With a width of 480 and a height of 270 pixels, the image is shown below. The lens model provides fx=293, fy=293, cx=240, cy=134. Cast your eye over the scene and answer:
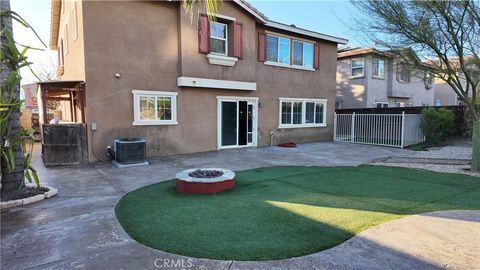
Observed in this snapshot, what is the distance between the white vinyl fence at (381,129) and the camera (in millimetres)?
14344

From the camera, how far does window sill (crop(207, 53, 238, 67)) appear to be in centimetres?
1198

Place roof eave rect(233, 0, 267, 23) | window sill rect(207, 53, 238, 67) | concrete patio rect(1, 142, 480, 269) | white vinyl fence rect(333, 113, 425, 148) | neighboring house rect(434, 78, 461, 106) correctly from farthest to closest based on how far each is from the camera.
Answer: neighboring house rect(434, 78, 461, 106) < white vinyl fence rect(333, 113, 425, 148) < roof eave rect(233, 0, 267, 23) < window sill rect(207, 53, 238, 67) < concrete patio rect(1, 142, 480, 269)

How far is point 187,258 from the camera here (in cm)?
341

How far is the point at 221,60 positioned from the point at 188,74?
1.63 metres

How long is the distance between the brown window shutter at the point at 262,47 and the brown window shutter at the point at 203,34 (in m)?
2.92

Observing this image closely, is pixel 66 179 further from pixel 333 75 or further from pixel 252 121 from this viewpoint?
pixel 333 75

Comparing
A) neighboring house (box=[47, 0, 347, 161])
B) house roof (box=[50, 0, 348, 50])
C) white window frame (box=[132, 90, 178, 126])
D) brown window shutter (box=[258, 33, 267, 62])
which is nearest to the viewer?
neighboring house (box=[47, 0, 347, 161])

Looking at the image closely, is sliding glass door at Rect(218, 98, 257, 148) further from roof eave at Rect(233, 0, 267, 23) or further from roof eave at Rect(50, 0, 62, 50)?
roof eave at Rect(50, 0, 62, 50)

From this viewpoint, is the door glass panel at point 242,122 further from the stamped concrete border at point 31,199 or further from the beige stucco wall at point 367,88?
the beige stucco wall at point 367,88

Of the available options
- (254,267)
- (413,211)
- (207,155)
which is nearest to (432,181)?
(413,211)

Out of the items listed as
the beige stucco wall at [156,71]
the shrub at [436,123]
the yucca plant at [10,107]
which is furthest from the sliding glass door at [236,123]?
the shrub at [436,123]

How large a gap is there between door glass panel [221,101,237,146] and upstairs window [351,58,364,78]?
11.4m

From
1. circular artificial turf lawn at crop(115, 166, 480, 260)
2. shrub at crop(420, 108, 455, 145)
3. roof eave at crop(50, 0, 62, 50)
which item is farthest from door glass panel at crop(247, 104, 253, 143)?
roof eave at crop(50, 0, 62, 50)

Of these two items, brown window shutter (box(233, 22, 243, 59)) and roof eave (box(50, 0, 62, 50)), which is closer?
brown window shutter (box(233, 22, 243, 59))
